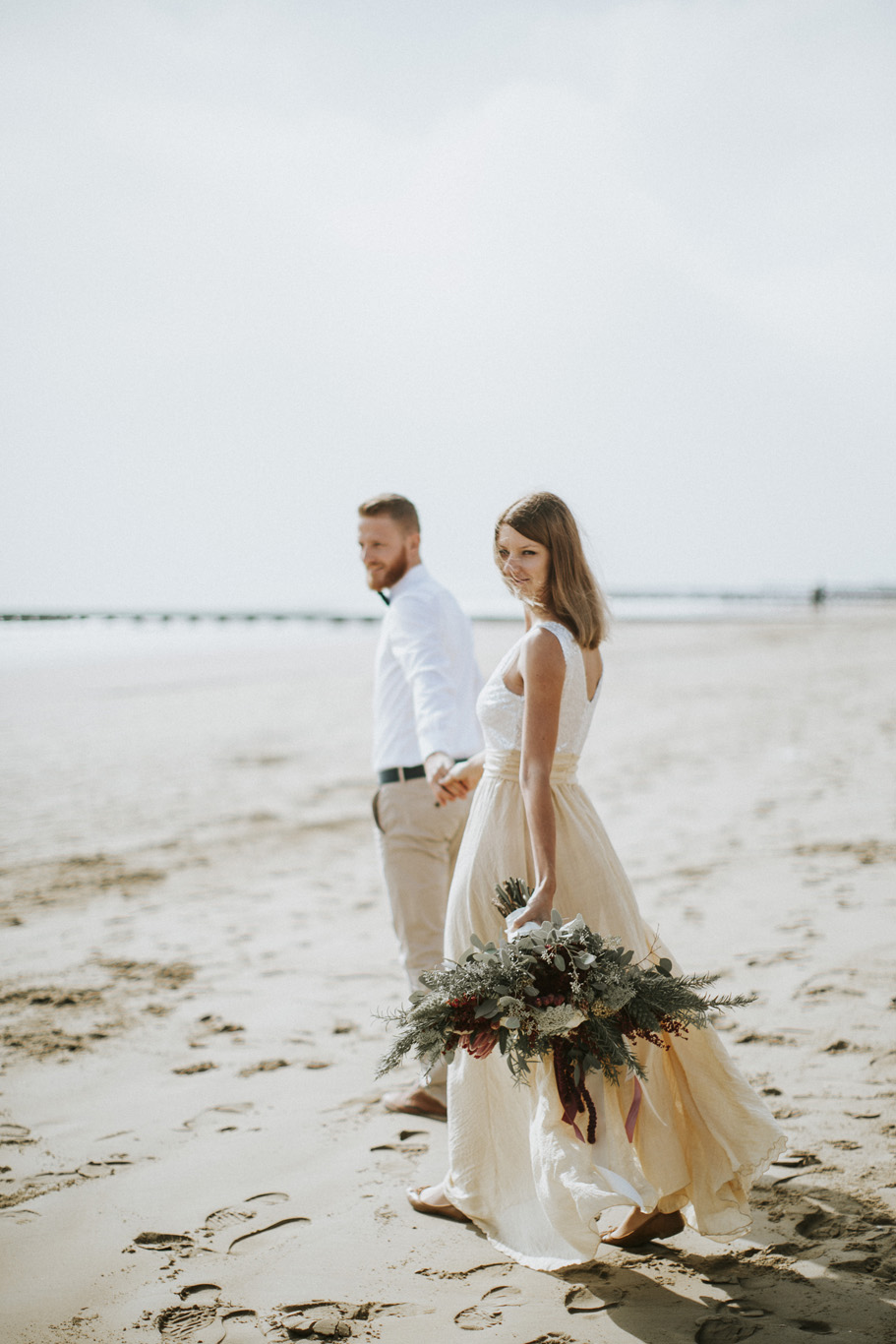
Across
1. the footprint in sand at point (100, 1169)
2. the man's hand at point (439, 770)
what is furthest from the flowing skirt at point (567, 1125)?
the footprint in sand at point (100, 1169)

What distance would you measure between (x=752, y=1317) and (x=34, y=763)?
10.7m

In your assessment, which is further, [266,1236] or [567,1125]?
[266,1236]

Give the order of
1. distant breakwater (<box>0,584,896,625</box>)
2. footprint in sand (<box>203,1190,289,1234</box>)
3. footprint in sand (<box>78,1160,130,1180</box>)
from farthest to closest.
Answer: distant breakwater (<box>0,584,896,625</box>) → footprint in sand (<box>78,1160,130,1180</box>) → footprint in sand (<box>203,1190,289,1234</box>)

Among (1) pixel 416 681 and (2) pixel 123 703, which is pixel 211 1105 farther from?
(2) pixel 123 703

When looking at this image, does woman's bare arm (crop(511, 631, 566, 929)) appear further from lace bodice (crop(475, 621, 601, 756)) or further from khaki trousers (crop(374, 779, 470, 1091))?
khaki trousers (crop(374, 779, 470, 1091))

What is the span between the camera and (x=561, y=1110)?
2.50m

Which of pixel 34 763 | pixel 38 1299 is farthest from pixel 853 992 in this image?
pixel 34 763

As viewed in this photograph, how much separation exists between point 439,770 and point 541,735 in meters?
0.84

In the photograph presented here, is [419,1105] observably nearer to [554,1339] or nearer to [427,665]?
[554,1339]

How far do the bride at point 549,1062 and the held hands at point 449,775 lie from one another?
324 mm

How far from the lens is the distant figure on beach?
367 centimetres

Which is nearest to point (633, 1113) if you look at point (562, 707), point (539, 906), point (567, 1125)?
point (567, 1125)

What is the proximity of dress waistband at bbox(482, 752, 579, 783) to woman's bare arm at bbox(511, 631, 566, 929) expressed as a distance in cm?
9

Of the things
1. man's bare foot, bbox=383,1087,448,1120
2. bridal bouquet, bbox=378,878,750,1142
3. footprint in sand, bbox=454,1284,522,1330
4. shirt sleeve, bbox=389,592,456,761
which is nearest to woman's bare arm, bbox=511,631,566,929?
bridal bouquet, bbox=378,878,750,1142
